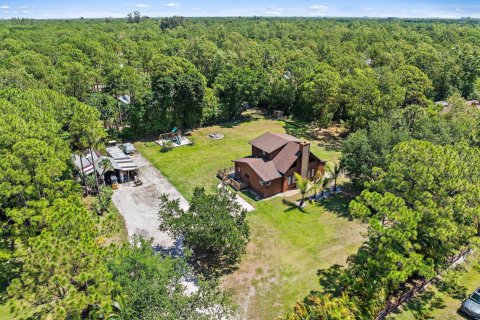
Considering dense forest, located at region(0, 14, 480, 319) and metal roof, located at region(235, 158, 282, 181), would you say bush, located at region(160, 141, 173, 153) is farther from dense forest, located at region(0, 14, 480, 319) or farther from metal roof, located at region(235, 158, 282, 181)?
metal roof, located at region(235, 158, 282, 181)

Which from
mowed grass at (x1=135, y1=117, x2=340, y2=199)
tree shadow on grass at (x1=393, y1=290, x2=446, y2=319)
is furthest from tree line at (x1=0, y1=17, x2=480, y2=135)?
tree shadow on grass at (x1=393, y1=290, x2=446, y2=319)

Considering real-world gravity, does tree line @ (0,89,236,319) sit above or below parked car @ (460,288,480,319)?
above

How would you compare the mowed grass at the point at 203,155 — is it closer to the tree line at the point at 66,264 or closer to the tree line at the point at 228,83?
the tree line at the point at 228,83

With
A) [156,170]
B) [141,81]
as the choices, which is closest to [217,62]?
[141,81]

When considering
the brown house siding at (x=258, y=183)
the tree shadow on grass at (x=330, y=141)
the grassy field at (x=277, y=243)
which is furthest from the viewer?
the tree shadow on grass at (x=330, y=141)

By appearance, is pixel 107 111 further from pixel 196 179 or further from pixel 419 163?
pixel 419 163

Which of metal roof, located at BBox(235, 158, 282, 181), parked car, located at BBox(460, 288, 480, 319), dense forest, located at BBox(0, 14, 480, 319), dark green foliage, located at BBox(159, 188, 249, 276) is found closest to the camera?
dense forest, located at BBox(0, 14, 480, 319)

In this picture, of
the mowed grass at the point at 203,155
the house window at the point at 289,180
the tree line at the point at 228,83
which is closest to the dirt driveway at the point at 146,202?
the mowed grass at the point at 203,155
